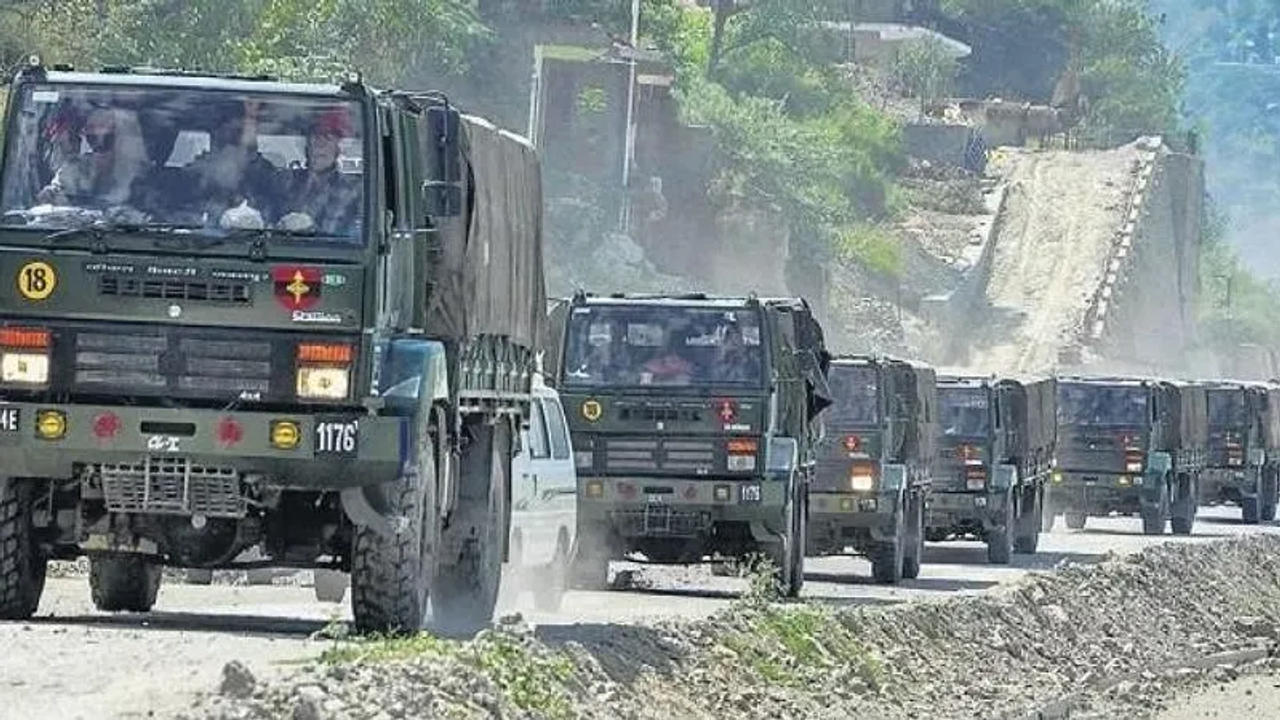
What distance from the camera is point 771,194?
330 feet

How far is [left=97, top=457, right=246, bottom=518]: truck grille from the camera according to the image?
19.2 metres

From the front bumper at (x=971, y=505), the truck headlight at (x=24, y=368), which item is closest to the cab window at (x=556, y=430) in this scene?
the truck headlight at (x=24, y=368)

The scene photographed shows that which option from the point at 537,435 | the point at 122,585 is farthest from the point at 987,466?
the point at 122,585

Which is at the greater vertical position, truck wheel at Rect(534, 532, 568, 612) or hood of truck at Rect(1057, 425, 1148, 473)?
truck wheel at Rect(534, 532, 568, 612)

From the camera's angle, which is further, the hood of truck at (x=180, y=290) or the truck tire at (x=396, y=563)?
the truck tire at (x=396, y=563)

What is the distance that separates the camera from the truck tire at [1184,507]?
56.3m

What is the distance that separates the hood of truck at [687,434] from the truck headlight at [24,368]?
445 inches

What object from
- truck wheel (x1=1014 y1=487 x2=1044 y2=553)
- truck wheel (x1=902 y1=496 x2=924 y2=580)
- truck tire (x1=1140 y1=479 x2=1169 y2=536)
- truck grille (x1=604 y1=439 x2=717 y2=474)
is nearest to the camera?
truck grille (x1=604 y1=439 x2=717 y2=474)

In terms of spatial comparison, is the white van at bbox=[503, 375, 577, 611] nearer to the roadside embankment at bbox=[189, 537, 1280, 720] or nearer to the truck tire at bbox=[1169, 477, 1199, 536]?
the roadside embankment at bbox=[189, 537, 1280, 720]

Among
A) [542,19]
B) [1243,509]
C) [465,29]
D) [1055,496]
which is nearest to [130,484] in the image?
[1055,496]

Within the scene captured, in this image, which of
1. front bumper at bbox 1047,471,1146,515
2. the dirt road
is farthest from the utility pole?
the dirt road

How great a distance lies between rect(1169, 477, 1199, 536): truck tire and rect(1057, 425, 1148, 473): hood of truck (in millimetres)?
2590

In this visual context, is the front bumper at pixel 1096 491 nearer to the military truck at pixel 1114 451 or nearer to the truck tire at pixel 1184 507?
the military truck at pixel 1114 451

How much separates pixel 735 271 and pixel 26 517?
7588 centimetres
